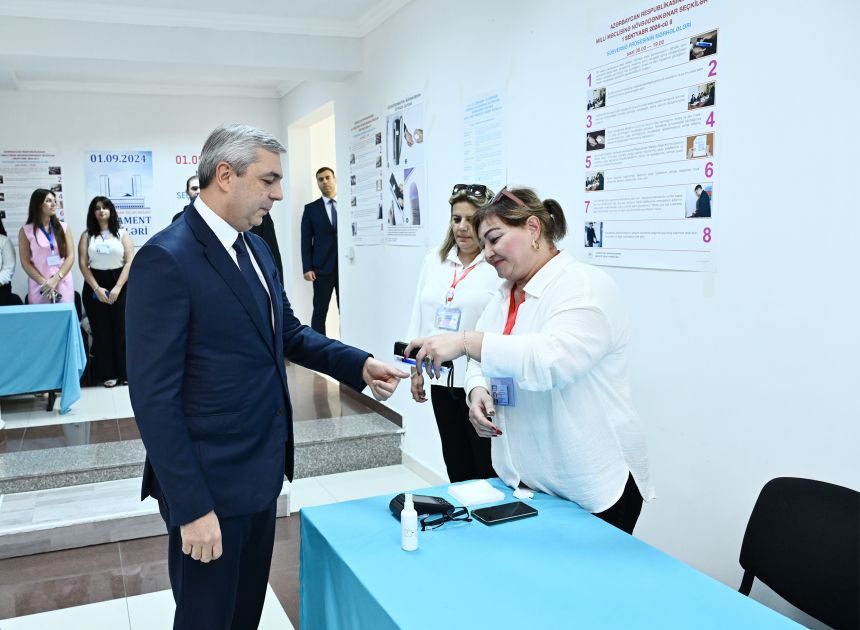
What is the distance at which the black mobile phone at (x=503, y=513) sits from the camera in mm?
1743

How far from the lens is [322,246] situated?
6.72m

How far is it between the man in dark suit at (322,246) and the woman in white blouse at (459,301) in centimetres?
367

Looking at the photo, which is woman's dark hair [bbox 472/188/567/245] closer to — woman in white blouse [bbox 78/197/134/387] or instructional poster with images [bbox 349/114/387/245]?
instructional poster with images [bbox 349/114/387/245]

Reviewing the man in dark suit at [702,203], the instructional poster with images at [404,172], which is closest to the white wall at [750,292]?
the man in dark suit at [702,203]

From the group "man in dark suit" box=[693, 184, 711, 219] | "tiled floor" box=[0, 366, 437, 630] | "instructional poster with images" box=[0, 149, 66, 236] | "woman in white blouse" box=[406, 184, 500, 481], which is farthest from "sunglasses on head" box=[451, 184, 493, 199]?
"instructional poster with images" box=[0, 149, 66, 236]

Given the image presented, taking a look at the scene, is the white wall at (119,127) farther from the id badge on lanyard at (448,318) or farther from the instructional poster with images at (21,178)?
the id badge on lanyard at (448,318)

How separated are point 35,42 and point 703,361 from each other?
4417 mm

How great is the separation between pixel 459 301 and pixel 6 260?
16.7ft

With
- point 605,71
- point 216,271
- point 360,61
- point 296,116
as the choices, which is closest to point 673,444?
point 605,71

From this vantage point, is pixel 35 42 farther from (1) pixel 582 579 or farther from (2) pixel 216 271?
(1) pixel 582 579

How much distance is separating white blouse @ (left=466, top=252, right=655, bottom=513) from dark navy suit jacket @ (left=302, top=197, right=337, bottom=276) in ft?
16.1

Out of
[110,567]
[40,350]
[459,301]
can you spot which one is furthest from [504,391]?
[40,350]

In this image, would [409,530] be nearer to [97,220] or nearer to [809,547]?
[809,547]

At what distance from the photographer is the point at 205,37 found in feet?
16.0
